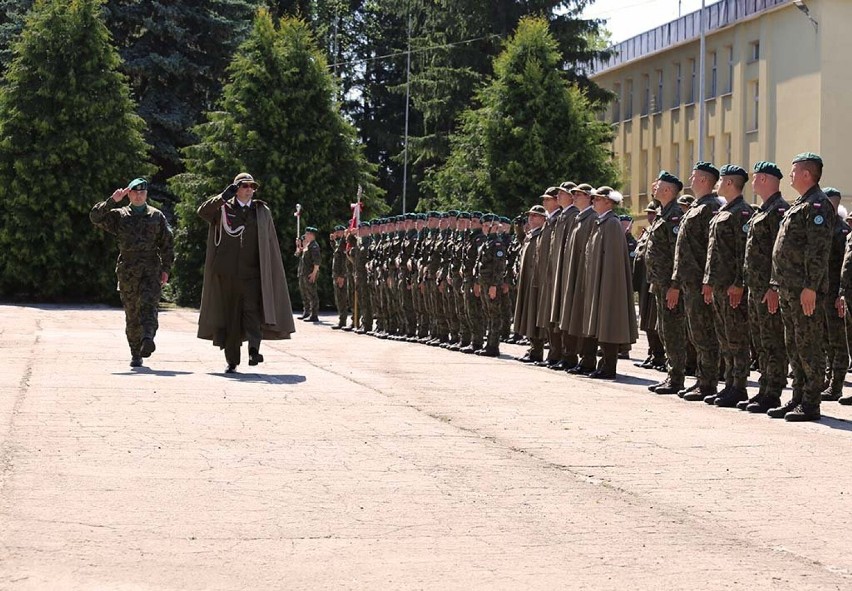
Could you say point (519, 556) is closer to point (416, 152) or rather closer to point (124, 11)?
point (124, 11)

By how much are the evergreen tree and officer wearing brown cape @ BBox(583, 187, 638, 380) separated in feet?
101

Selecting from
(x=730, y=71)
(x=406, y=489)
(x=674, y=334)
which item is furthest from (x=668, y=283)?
(x=730, y=71)

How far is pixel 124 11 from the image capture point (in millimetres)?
53000

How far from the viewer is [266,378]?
1612cm

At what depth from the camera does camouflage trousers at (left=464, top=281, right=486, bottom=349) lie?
74.9 feet

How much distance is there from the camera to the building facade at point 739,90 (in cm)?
4725

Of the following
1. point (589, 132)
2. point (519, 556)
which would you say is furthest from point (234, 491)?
point (589, 132)

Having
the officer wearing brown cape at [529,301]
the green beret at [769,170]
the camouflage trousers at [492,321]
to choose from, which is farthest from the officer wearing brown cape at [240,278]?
the green beret at [769,170]

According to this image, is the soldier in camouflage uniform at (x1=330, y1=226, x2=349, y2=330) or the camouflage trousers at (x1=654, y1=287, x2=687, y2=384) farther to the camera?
the soldier in camouflage uniform at (x1=330, y1=226, x2=349, y2=330)

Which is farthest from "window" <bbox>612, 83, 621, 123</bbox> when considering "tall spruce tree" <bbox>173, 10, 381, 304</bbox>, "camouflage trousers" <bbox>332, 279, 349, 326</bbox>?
"camouflage trousers" <bbox>332, 279, 349, 326</bbox>

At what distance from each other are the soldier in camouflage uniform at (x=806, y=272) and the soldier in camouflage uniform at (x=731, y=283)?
1.05m

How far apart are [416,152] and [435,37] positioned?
4.93m

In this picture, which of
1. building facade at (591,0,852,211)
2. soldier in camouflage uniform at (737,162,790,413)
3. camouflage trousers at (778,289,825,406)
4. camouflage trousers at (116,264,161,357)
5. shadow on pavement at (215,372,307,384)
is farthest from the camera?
building facade at (591,0,852,211)

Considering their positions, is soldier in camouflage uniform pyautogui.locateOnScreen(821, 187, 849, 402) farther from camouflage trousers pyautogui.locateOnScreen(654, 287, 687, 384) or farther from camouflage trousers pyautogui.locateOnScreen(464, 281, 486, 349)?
camouflage trousers pyautogui.locateOnScreen(464, 281, 486, 349)
